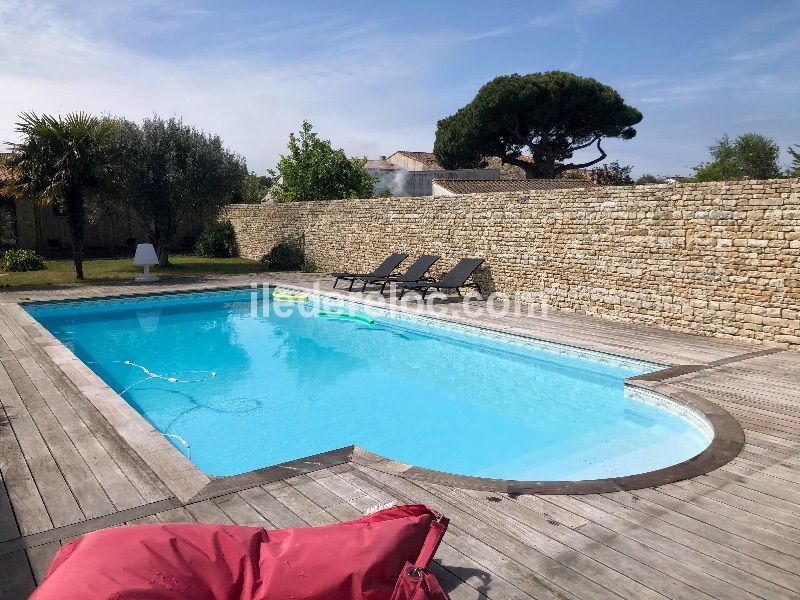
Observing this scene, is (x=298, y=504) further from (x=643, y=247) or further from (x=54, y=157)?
(x=54, y=157)

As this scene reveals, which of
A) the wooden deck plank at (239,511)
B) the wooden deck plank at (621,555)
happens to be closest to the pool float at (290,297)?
the wooden deck plank at (239,511)

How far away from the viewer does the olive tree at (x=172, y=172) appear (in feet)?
51.1

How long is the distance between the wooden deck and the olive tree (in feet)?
39.0

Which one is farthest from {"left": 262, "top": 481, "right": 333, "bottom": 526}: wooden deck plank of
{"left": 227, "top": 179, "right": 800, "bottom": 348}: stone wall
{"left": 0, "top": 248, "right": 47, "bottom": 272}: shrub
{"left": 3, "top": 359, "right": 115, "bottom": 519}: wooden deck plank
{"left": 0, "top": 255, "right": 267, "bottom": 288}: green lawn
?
{"left": 0, "top": 248, "right": 47, "bottom": 272}: shrub

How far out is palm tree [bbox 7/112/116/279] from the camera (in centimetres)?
1366

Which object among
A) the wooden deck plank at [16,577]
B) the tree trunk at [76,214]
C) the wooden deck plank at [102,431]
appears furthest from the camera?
the tree trunk at [76,214]

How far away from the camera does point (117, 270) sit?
1692 centimetres

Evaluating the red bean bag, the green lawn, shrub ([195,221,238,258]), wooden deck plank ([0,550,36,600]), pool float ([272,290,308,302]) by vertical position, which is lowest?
pool float ([272,290,308,302])

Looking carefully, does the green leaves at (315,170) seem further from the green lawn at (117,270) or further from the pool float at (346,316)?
the pool float at (346,316)

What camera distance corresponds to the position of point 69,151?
13.8m

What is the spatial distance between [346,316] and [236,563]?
994cm

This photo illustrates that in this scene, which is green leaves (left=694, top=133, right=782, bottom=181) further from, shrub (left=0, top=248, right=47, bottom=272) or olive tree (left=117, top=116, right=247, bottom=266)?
shrub (left=0, top=248, right=47, bottom=272)

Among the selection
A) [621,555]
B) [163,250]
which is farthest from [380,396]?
[163,250]

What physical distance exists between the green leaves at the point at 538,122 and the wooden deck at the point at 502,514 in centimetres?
3092
